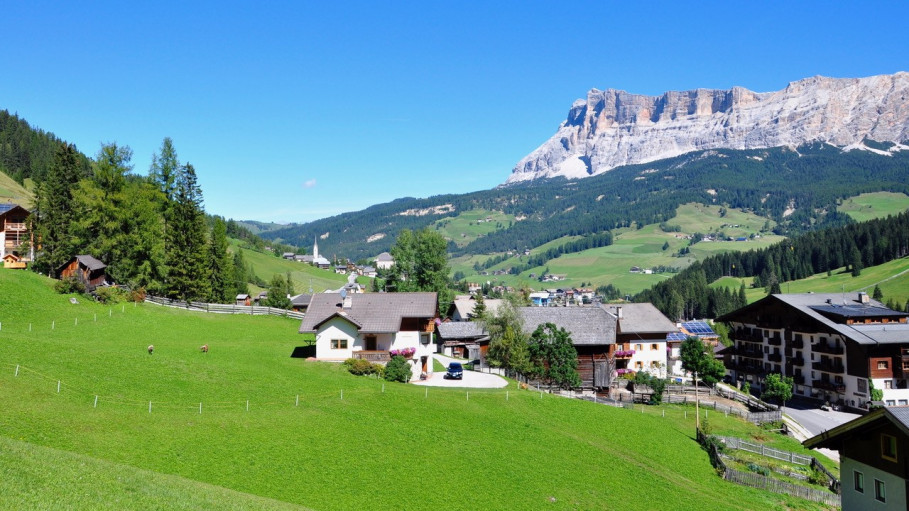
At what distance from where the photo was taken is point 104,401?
111 ft

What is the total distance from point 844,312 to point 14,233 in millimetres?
110142

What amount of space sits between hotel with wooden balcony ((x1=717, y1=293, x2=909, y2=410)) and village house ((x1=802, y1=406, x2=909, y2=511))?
60309mm

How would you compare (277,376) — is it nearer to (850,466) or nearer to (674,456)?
(674,456)

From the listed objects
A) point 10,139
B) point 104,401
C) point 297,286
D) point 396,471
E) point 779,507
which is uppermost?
point 10,139

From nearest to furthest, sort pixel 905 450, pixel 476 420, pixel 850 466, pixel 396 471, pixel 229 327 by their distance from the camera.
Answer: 1. pixel 905 450
2. pixel 850 466
3. pixel 396 471
4. pixel 476 420
5. pixel 229 327

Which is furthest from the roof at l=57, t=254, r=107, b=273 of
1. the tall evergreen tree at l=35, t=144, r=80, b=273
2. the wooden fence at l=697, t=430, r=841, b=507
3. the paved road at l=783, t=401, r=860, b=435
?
the paved road at l=783, t=401, r=860, b=435

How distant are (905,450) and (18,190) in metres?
164

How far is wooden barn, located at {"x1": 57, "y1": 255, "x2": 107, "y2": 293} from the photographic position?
211 feet

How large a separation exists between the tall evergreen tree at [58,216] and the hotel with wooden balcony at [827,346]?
92522 mm

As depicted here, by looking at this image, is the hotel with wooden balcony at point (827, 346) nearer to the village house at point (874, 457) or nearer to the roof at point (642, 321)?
the roof at point (642, 321)

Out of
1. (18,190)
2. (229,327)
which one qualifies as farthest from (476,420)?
(18,190)

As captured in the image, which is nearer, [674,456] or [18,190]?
[674,456]

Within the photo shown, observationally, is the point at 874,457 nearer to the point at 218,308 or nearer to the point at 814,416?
the point at 814,416

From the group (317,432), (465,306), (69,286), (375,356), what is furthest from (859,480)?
(465,306)
